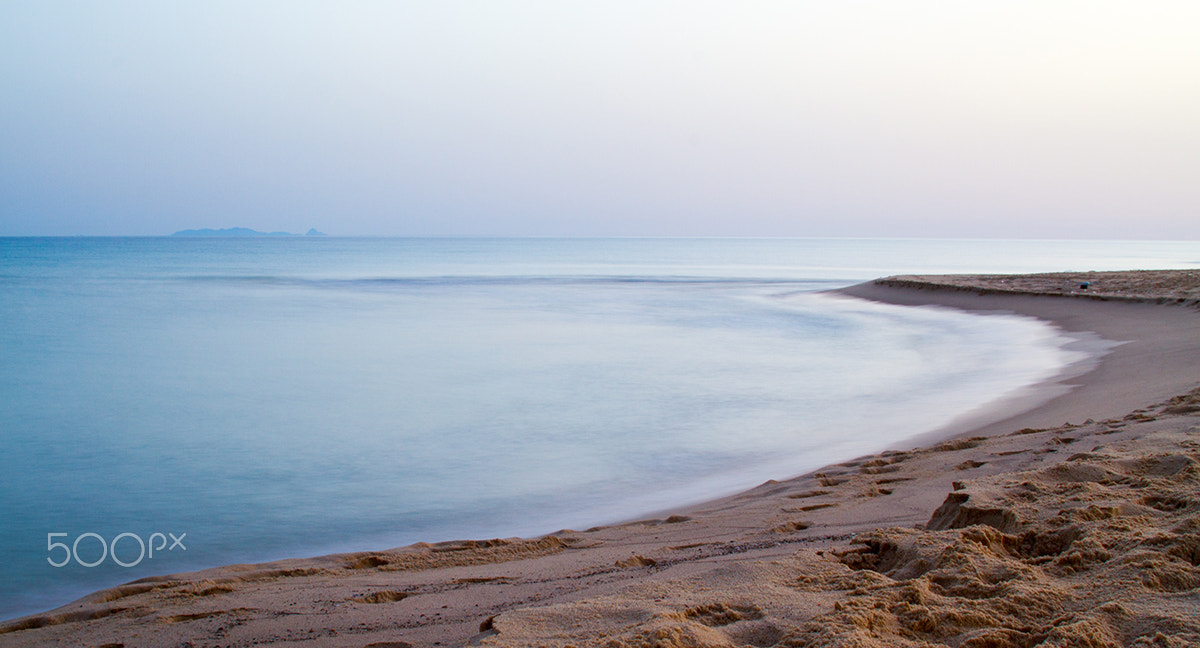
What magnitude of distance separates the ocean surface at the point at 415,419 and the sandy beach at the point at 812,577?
3.67 ft

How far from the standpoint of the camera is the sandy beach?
224cm

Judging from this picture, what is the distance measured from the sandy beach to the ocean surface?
112cm

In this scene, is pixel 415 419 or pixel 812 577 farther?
pixel 415 419

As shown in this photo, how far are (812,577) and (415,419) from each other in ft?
22.0

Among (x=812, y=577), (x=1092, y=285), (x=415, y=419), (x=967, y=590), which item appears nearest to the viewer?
(x=967, y=590)

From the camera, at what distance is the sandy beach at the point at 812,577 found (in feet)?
7.36

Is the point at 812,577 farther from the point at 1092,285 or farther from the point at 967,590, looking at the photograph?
the point at 1092,285

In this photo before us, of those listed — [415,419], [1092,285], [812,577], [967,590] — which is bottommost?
[415,419]

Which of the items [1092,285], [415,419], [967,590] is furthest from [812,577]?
[1092,285]

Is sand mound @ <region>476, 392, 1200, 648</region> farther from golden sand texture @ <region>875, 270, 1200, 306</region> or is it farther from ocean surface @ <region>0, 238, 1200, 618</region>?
golden sand texture @ <region>875, 270, 1200, 306</region>

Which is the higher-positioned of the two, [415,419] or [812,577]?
[812,577]

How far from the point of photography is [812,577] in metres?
2.75

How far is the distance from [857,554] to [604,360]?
1038 cm

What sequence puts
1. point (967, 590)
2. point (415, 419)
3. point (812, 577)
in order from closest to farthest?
point (967, 590)
point (812, 577)
point (415, 419)
